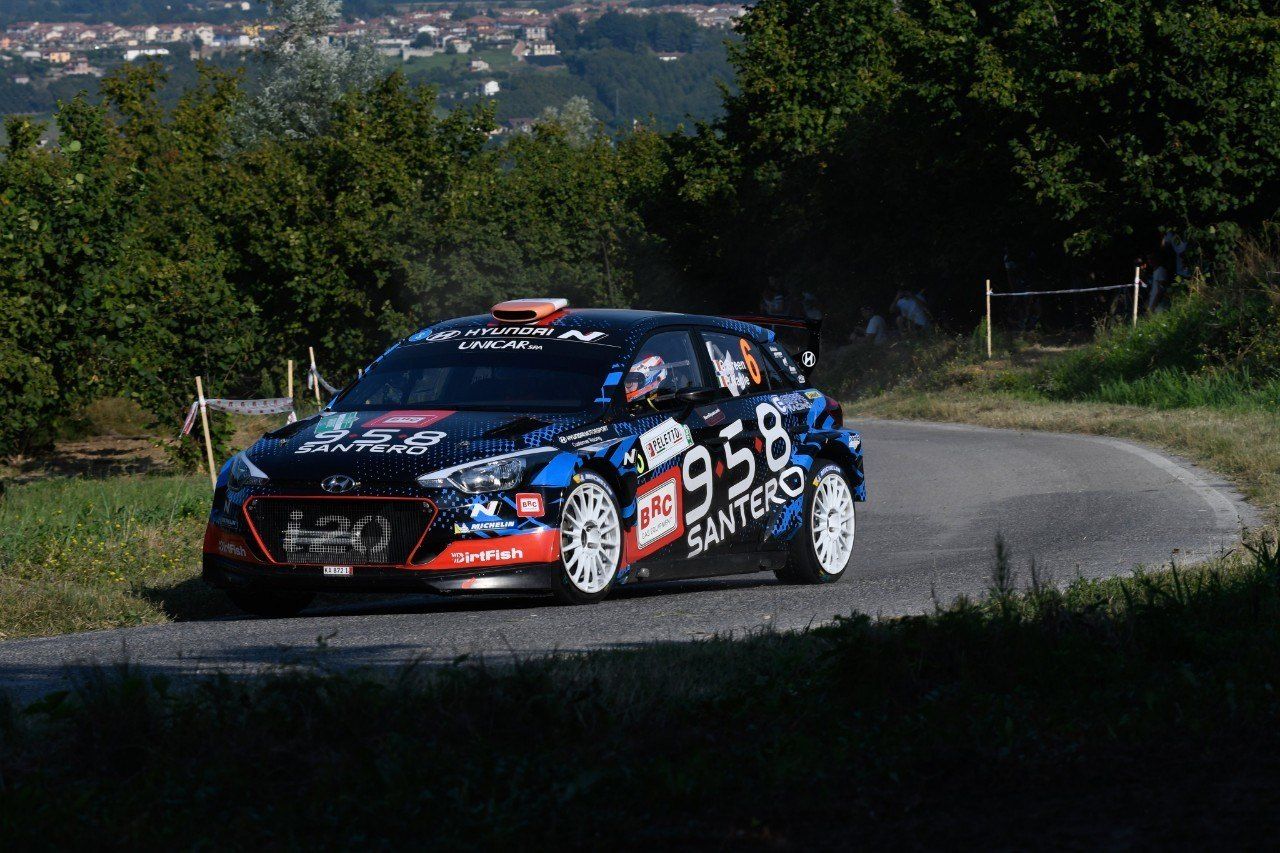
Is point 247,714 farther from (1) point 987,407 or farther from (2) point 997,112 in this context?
(2) point 997,112

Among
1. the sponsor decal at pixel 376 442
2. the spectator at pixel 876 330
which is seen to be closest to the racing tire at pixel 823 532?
the sponsor decal at pixel 376 442

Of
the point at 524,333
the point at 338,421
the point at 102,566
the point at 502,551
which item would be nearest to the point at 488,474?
the point at 502,551

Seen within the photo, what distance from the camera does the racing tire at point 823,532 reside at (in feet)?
35.3

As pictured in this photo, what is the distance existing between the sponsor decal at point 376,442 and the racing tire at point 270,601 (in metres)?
0.84

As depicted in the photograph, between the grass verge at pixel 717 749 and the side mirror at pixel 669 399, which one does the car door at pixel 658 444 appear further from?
the grass verge at pixel 717 749

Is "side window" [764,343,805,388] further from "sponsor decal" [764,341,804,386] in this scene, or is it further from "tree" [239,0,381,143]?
"tree" [239,0,381,143]

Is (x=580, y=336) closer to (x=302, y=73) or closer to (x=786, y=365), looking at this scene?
(x=786, y=365)

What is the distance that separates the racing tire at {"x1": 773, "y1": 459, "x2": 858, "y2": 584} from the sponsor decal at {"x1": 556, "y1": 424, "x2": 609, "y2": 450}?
76.2 inches

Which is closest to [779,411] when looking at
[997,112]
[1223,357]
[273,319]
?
[1223,357]

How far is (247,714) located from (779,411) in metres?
5.90

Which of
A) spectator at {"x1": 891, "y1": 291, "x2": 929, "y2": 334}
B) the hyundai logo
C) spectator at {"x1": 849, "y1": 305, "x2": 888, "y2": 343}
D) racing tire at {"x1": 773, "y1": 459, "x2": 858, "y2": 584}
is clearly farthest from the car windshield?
spectator at {"x1": 849, "y1": 305, "x2": 888, "y2": 343}

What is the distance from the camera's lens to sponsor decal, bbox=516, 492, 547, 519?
877 cm

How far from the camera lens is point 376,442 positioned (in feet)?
29.3

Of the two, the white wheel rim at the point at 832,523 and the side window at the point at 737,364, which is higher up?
the side window at the point at 737,364
